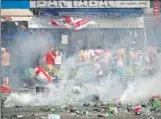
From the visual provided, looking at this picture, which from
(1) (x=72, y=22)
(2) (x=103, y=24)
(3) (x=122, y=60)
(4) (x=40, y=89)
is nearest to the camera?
(4) (x=40, y=89)

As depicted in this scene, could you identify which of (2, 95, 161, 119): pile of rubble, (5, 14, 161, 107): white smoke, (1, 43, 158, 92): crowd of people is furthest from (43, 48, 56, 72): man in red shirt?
(2, 95, 161, 119): pile of rubble

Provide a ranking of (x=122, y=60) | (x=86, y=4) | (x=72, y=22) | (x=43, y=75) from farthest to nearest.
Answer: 1. (x=72, y=22)
2. (x=122, y=60)
3. (x=86, y=4)
4. (x=43, y=75)

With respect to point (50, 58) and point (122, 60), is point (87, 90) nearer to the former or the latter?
point (50, 58)

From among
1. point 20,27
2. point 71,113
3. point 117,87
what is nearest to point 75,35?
point 20,27

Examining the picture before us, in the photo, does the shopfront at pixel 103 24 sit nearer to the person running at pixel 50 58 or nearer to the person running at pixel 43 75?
the person running at pixel 50 58

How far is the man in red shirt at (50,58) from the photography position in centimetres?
1062

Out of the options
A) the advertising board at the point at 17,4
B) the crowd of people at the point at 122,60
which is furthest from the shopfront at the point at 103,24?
the crowd of people at the point at 122,60

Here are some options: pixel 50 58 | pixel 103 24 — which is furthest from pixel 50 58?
pixel 103 24

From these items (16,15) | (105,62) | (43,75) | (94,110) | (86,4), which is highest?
(86,4)

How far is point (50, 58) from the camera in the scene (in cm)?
1094

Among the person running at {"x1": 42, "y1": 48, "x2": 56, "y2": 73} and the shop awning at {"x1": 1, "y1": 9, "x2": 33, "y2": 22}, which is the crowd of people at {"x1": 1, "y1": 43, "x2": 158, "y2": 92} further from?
the shop awning at {"x1": 1, "y1": 9, "x2": 33, "y2": 22}

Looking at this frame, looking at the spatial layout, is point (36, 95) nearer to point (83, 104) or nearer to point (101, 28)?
point (83, 104)

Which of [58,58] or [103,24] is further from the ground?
[103,24]

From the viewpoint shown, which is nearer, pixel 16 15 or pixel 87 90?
pixel 87 90
